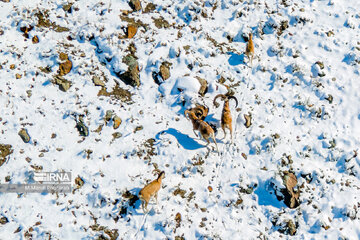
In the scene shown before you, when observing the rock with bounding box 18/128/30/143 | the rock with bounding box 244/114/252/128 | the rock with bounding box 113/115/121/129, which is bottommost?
the rock with bounding box 18/128/30/143

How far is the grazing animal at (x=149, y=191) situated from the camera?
24.8 feet

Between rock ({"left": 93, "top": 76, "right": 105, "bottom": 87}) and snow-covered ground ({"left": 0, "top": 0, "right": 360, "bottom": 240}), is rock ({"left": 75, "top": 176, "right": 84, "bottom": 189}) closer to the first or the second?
snow-covered ground ({"left": 0, "top": 0, "right": 360, "bottom": 240})

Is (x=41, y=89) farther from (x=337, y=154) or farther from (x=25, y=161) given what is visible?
(x=337, y=154)

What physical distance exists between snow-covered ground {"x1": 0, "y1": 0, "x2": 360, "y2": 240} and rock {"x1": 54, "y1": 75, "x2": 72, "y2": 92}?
0.11 m

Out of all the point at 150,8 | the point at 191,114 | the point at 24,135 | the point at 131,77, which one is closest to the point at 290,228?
the point at 191,114

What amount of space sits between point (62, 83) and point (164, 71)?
12.1 feet

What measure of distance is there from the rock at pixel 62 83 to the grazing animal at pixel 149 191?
4.73m

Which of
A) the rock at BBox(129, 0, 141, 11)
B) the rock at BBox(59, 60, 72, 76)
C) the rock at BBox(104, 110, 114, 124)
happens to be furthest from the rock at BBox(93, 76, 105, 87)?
the rock at BBox(129, 0, 141, 11)

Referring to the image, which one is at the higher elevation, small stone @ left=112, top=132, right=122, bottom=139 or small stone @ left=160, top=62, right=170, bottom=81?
small stone @ left=160, top=62, right=170, bottom=81

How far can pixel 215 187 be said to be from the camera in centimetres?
868

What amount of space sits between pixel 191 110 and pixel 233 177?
267 cm

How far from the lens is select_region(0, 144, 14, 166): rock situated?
8.34 m

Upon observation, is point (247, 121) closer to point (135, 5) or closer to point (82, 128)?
point (82, 128)

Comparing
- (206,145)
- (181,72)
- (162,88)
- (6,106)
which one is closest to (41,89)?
(6,106)
